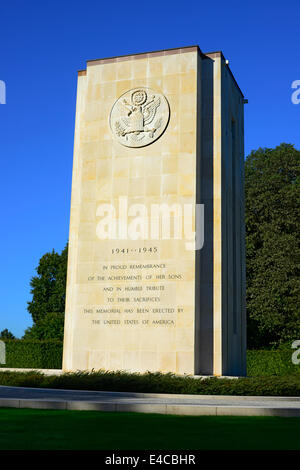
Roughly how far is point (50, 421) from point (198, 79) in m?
19.4

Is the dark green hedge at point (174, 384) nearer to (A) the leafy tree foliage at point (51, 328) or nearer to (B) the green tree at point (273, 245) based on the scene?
(B) the green tree at point (273, 245)

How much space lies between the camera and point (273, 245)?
42031mm

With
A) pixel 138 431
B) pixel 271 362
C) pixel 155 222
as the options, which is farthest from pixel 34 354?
pixel 138 431

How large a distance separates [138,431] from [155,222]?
1570 cm

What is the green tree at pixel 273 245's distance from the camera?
40.5m

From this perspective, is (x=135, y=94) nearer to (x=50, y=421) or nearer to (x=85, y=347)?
(x=85, y=347)

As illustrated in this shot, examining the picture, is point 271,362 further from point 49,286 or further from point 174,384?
point 49,286

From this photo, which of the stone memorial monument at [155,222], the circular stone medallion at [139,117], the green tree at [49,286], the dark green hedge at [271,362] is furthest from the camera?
the green tree at [49,286]

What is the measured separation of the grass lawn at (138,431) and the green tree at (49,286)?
51.8 metres

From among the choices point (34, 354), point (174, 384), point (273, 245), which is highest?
point (273, 245)

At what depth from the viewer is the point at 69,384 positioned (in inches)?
741

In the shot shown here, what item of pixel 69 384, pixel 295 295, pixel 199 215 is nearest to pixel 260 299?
pixel 295 295

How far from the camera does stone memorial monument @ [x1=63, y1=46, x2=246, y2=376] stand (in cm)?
2417

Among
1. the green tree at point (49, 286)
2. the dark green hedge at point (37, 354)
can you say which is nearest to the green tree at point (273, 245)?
the dark green hedge at point (37, 354)
